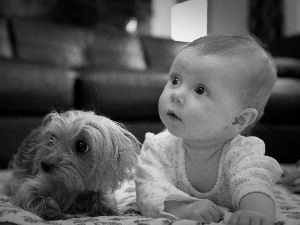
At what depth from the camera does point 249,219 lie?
80 centimetres

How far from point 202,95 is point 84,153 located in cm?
32

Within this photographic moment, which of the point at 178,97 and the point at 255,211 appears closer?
the point at 255,211

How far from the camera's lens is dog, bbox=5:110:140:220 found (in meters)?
0.97

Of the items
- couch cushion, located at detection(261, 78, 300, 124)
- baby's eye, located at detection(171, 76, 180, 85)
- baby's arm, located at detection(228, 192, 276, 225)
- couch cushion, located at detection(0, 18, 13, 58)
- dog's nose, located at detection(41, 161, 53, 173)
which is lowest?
couch cushion, located at detection(261, 78, 300, 124)

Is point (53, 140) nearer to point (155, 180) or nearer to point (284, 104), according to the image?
point (155, 180)

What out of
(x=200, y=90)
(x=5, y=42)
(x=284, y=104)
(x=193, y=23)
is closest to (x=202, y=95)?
(x=200, y=90)

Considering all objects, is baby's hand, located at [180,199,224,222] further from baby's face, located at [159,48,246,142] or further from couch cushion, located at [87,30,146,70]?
couch cushion, located at [87,30,146,70]

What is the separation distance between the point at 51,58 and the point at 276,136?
160cm

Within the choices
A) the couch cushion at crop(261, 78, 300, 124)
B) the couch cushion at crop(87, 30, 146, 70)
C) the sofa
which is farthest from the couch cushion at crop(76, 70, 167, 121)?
the couch cushion at crop(87, 30, 146, 70)

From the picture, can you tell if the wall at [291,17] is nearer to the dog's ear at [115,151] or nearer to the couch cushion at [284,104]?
the couch cushion at [284,104]

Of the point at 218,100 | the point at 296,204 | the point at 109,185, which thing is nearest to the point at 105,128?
the point at 109,185

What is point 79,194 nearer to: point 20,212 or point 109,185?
point 109,185

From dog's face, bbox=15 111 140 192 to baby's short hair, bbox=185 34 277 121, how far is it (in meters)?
0.31

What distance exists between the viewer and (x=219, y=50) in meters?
1.00
